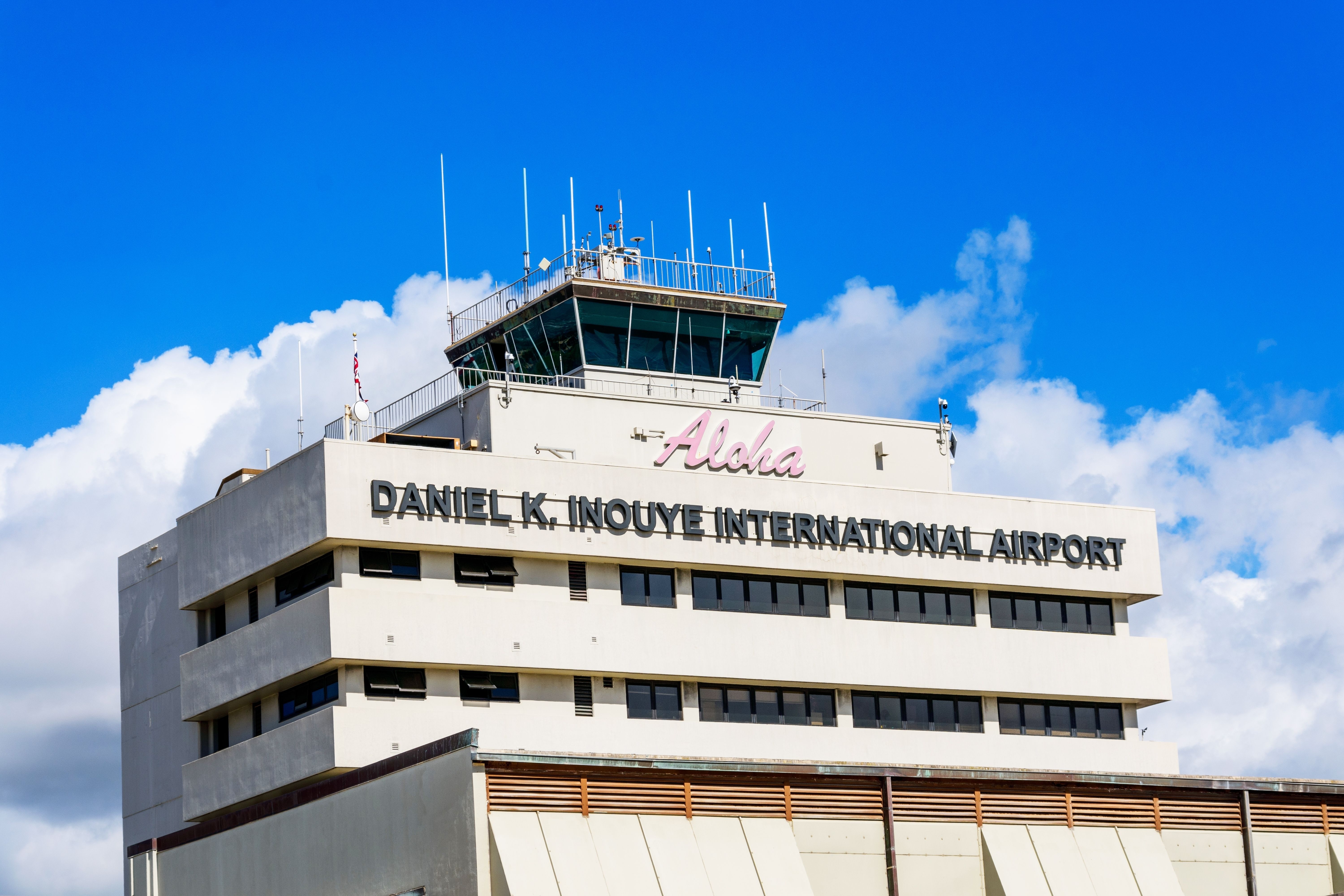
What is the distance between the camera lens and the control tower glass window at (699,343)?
69.9 meters

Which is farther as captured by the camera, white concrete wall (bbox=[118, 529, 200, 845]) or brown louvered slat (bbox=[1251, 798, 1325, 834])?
white concrete wall (bbox=[118, 529, 200, 845])

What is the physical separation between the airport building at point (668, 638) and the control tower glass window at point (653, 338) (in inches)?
4.0

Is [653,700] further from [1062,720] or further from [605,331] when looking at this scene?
[1062,720]

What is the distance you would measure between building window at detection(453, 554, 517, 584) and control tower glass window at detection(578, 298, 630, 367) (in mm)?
10953

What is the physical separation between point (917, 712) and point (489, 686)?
1535 cm

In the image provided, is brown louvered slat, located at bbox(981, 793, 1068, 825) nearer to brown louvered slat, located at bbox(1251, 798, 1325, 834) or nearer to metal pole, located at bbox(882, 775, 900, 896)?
metal pole, located at bbox(882, 775, 900, 896)

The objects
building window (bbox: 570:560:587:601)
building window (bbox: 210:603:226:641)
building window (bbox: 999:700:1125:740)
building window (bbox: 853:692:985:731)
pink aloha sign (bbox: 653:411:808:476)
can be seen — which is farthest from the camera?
building window (bbox: 999:700:1125:740)

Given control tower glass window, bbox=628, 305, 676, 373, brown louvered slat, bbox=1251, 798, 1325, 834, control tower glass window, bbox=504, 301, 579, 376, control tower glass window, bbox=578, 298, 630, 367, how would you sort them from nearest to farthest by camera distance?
1. brown louvered slat, bbox=1251, 798, 1325, 834
2. control tower glass window, bbox=578, 298, 630, 367
3. control tower glass window, bbox=504, 301, 579, 376
4. control tower glass window, bbox=628, 305, 676, 373

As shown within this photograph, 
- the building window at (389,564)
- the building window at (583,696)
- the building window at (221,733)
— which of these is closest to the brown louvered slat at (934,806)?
the building window at (583,696)

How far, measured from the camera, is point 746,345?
71.5 metres

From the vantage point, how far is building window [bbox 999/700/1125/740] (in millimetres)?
66938

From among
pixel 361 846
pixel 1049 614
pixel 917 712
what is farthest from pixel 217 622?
pixel 1049 614

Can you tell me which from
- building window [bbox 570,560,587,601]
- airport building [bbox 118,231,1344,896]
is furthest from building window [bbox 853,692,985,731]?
building window [bbox 570,560,587,601]

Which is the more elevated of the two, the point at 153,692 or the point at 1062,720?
the point at 153,692
